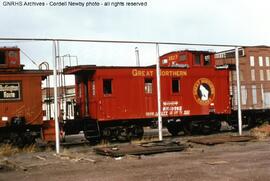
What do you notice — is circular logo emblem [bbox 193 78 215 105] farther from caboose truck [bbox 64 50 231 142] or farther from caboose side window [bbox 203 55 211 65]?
caboose side window [bbox 203 55 211 65]

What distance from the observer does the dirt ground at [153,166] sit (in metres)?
10.7

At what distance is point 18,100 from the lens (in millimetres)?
19391

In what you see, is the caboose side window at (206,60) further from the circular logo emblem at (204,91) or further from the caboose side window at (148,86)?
the caboose side window at (148,86)

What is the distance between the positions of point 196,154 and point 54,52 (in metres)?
6.42

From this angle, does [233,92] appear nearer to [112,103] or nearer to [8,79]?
[112,103]

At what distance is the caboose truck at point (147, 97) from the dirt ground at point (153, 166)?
4.92 metres

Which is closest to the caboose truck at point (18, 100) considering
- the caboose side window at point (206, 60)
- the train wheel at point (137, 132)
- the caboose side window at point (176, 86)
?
the train wheel at point (137, 132)

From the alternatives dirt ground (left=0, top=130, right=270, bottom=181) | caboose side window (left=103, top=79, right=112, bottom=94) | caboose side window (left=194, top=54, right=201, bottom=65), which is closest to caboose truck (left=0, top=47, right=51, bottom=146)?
dirt ground (left=0, top=130, right=270, bottom=181)

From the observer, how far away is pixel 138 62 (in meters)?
24.4

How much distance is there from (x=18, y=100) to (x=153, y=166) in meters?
9.04

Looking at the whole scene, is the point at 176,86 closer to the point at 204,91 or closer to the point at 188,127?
the point at 204,91

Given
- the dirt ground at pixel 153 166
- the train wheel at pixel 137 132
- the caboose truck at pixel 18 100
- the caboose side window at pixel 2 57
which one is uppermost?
the caboose side window at pixel 2 57

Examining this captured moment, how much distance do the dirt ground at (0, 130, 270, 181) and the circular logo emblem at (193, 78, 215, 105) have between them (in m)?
6.99

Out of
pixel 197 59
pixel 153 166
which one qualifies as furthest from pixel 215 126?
pixel 153 166
